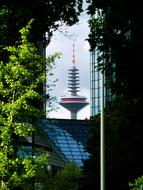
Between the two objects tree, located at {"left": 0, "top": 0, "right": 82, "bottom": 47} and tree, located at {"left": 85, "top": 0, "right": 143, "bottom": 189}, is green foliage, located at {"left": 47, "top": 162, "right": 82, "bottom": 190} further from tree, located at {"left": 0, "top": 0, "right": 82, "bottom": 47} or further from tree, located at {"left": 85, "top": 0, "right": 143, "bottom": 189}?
tree, located at {"left": 85, "top": 0, "right": 143, "bottom": 189}

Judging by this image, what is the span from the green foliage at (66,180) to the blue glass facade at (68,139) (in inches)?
1901

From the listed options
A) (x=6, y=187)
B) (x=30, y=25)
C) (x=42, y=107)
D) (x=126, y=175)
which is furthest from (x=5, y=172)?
(x=126, y=175)

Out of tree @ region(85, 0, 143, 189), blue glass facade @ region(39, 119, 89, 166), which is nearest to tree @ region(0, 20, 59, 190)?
tree @ region(85, 0, 143, 189)

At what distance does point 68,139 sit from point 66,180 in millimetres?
60820

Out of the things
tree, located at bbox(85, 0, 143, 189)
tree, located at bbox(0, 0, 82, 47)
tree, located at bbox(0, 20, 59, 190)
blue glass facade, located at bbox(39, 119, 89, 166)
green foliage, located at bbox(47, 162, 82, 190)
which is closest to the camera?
tree, located at bbox(85, 0, 143, 189)

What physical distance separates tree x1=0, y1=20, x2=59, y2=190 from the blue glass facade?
271 feet

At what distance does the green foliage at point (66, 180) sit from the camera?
140ft

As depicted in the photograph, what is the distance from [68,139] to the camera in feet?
362

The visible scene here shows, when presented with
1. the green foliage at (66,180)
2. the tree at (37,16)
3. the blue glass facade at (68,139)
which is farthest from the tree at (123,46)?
the blue glass facade at (68,139)

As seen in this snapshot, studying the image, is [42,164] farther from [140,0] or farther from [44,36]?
[140,0]

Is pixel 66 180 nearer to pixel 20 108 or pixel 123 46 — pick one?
pixel 20 108

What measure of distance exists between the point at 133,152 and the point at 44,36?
4288 millimetres

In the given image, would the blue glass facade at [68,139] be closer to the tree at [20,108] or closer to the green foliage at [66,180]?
the green foliage at [66,180]

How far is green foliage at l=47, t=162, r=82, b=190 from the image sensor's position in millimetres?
42737
